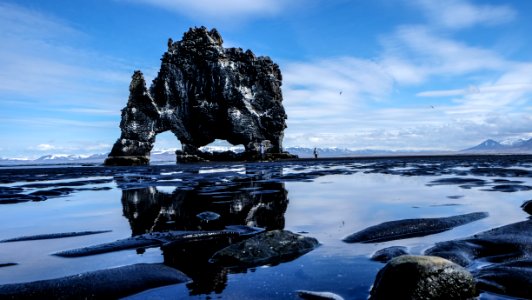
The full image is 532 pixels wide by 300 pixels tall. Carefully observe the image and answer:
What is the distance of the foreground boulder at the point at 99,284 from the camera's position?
4891 millimetres

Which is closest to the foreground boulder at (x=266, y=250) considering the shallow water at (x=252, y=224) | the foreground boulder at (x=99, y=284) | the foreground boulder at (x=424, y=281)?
the shallow water at (x=252, y=224)

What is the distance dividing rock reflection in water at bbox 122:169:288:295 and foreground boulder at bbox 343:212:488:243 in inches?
95.6

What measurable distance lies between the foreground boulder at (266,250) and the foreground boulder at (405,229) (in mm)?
1312

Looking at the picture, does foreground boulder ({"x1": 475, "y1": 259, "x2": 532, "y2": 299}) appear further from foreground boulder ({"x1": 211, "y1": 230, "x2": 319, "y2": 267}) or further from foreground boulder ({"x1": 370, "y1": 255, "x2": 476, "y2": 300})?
foreground boulder ({"x1": 211, "y1": 230, "x2": 319, "y2": 267})

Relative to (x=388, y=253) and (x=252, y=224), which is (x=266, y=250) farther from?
(x=252, y=224)

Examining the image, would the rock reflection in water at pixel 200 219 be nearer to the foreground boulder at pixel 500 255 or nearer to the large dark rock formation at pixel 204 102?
the foreground boulder at pixel 500 255

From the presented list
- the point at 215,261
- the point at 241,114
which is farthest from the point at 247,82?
the point at 215,261

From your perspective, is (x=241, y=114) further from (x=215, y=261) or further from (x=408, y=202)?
(x=215, y=261)

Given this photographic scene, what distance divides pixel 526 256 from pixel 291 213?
666cm

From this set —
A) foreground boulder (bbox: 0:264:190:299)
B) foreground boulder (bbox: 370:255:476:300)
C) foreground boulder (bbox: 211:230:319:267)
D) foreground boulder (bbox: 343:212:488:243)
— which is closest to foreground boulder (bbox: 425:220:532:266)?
foreground boulder (bbox: 343:212:488:243)

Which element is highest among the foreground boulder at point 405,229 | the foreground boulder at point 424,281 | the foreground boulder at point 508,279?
the foreground boulder at point 424,281

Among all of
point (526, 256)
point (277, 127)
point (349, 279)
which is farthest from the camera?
point (277, 127)

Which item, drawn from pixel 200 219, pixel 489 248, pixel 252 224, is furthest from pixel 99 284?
pixel 489 248

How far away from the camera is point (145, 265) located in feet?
20.0
